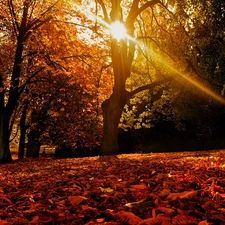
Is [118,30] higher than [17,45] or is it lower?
higher

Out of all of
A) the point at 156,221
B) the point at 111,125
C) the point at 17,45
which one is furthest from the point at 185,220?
the point at 17,45

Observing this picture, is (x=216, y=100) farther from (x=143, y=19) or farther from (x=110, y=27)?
(x=110, y=27)

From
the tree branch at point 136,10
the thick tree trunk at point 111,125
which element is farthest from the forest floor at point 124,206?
the tree branch at point 136,10

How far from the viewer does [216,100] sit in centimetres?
2103

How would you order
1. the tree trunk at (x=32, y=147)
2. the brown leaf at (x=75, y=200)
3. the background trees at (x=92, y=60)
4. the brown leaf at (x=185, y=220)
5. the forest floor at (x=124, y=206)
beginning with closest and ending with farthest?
the brown leaf at (x=185, y=220), the forest floor at (x=124, y=206), the brown leaf at (x=75, y=200), the background trees at (x=92, y=60), the tree trunk at (x=32, y=147)

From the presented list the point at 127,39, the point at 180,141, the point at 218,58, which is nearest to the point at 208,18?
the point at 218,58

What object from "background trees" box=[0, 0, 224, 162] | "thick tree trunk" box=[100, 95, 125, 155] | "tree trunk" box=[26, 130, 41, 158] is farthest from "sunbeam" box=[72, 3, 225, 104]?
"tree trunk" box=[26, 130, 41, 158]

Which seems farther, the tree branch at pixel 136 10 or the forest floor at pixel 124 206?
the tree branch at pixel 136 10

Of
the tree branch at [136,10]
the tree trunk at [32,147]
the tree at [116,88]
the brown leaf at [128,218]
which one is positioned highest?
the tree branch at [136,10]

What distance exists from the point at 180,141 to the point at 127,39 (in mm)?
15594

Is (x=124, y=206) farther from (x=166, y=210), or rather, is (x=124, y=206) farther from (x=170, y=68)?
(x=170, y=68)

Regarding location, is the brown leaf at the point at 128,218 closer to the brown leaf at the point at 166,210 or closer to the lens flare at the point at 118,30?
the brown leaf at the point at 166,210

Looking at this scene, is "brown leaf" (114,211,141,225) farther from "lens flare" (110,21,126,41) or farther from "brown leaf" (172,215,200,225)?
"lens flare" (110,21,126,41)

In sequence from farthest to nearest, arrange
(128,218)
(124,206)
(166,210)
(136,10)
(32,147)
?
1. (32,147)
2. (136,10)
3. (124,206)
4. (166,210)
5. (128,218)
